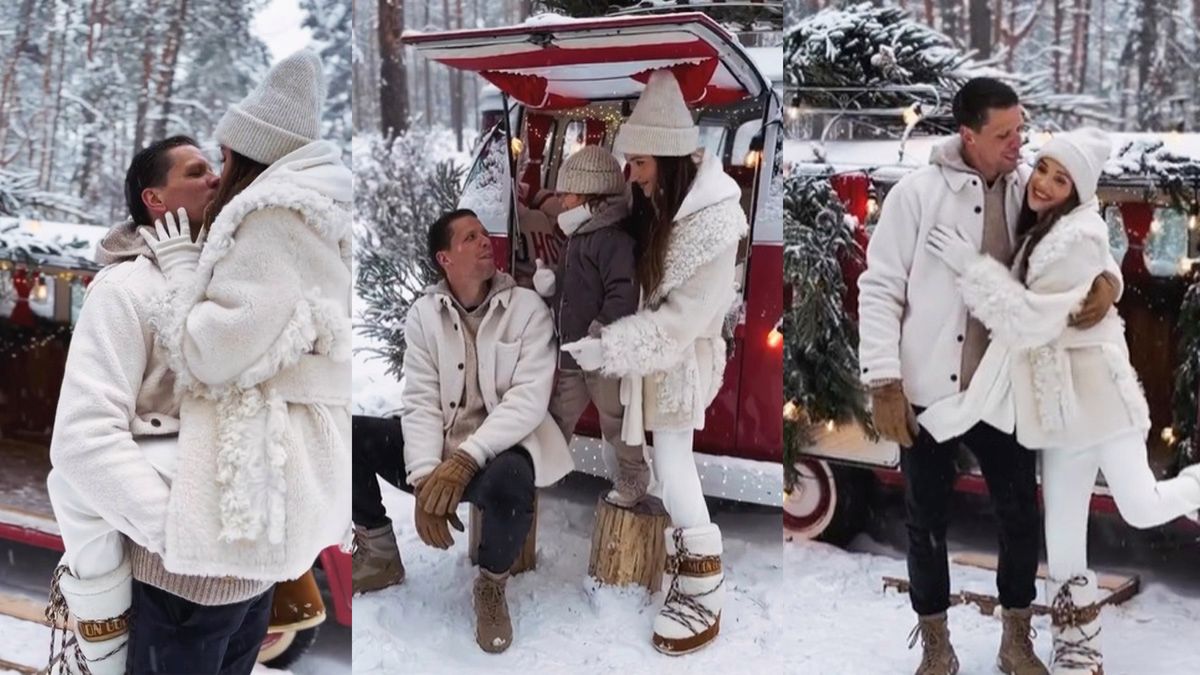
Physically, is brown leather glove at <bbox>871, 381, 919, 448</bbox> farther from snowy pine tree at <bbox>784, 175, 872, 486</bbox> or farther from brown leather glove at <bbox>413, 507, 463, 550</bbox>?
brown leather glove at <bbox>413, 507, 463, 550</bbox>

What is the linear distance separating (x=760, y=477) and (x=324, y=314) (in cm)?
103

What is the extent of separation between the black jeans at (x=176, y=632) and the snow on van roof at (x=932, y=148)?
1.54 m

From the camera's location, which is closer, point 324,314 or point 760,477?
point 324,314

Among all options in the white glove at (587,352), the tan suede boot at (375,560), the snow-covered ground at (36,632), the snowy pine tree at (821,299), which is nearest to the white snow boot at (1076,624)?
the snowy pine tree at (821,299)

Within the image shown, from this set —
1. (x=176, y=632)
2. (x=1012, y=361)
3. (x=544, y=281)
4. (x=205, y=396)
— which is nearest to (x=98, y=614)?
(x=176, y=632)

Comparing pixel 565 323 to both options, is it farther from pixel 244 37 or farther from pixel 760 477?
pixel 244 37

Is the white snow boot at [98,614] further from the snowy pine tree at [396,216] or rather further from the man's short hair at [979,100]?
the man's short hair at [979,100]

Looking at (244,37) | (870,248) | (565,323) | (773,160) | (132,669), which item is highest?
(244,37)

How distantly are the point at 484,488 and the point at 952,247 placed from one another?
1122 millimetres

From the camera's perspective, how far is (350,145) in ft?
7.91

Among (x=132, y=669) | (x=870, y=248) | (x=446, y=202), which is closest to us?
(x=132, y=669)

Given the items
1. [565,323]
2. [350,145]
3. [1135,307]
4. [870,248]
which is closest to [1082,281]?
[1135,307]

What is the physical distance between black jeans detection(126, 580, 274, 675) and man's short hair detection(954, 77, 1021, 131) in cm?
175

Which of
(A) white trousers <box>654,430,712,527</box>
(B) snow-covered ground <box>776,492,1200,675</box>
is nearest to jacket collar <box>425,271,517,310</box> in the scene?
(A) white trousers <box>654,430,712,527</box>
